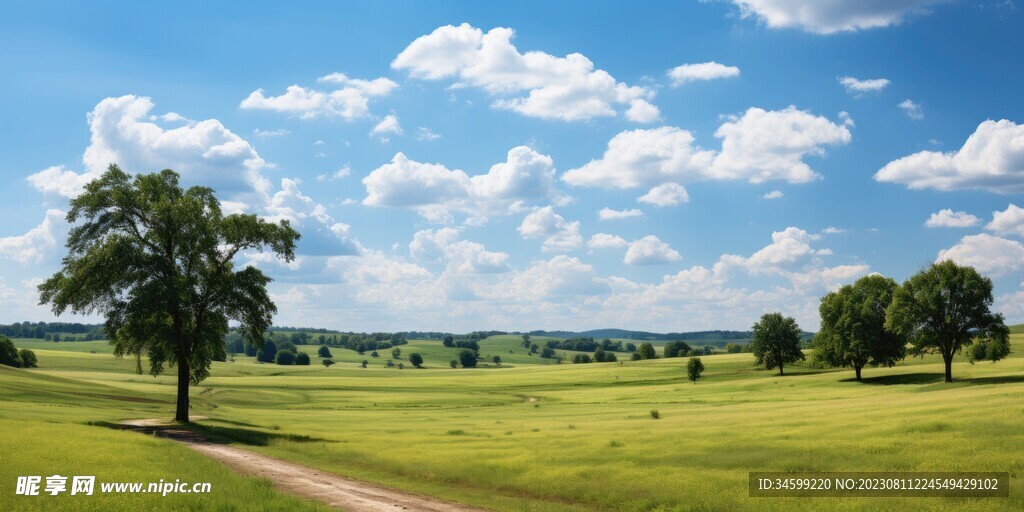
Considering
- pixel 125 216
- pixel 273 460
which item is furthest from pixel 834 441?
pixel 125 216

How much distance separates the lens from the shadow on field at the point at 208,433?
41.6 m

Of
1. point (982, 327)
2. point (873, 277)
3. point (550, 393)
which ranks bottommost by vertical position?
point (550, 393)

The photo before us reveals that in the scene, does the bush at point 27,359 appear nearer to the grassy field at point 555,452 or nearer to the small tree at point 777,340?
the grassy field at point 555,452

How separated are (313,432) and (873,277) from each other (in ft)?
265

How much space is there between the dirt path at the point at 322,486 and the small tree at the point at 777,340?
103 meters

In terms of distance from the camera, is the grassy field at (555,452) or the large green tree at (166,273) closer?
the grassy field at (555,452)

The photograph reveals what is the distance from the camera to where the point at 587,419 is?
188ft

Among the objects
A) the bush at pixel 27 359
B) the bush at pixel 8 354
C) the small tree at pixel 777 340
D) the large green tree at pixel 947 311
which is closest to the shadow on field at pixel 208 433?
the large green tree at pixel 947 311

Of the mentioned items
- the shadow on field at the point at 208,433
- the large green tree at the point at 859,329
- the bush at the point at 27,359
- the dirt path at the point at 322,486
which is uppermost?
the large green tree at the point at 859,329

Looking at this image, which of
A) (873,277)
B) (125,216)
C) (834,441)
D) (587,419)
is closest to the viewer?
(834,441)

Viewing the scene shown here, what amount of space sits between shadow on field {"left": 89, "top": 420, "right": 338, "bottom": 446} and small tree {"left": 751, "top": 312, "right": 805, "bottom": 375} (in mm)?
95518

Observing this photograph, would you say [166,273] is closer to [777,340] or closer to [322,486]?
[322,486]

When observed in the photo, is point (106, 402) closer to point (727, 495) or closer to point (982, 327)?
point (727, 495)

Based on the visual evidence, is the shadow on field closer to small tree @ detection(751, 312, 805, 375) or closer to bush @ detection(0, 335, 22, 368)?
small tree @ detection(751, 312, 805, 375)
